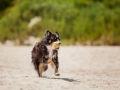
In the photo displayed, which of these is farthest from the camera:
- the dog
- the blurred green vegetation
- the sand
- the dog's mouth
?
the blurred green vegetation

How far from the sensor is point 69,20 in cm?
2553

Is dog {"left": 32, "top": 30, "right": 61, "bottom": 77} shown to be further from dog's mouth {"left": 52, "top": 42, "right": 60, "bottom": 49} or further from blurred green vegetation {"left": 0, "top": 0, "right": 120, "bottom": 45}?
blurred green vegetation {"left": 0, "top": 0, "right": 120, "bottom": 45}

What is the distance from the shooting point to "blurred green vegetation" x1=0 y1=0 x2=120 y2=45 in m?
24.4

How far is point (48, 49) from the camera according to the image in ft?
31.6

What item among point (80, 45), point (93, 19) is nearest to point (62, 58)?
point (80, 45)

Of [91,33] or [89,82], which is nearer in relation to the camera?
[89,82]

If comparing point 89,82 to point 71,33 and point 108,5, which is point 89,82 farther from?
point 108,5

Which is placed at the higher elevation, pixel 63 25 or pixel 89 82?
pixel 63 25

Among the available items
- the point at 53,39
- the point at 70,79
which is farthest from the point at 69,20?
the point at 53,39

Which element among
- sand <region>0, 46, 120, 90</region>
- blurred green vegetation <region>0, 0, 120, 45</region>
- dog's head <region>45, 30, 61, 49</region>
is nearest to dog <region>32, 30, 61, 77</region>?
dog's head <region>45, 30, 61, 49</region>

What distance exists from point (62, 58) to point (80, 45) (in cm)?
677

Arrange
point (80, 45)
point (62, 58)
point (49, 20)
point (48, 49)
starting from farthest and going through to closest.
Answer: point (49, 20), point (80, 45), point (62, 58), point (48, 49)

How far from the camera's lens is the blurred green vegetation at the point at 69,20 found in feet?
80.1

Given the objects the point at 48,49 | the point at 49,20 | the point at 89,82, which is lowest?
the point at 89,82
